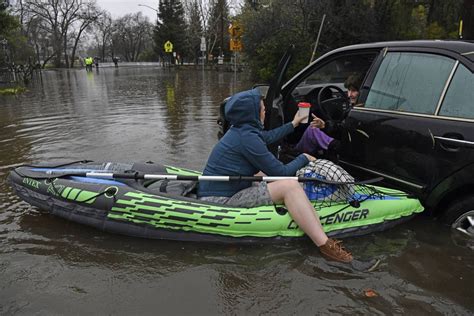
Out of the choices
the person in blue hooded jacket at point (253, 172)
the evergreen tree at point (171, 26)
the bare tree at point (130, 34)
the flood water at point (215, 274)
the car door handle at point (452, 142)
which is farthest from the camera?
the bare tree at point (130, 34)

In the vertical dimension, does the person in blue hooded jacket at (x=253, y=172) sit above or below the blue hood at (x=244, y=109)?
below

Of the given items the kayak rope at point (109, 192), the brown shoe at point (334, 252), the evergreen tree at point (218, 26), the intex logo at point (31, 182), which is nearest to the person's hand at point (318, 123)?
the brown shoe at point (334, 252)

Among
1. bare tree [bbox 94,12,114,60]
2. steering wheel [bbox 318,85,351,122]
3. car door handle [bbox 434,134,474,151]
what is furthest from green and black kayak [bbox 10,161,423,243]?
bare tree [bbox 94,12,114,60]

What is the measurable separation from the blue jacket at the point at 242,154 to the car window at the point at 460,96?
125 centimetres

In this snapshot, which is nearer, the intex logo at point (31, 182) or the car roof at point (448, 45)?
the car roof at point (448, 45)

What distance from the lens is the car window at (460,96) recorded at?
124 inches

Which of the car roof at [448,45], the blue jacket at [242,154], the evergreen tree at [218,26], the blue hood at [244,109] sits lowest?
the blue jacket at [242,154]

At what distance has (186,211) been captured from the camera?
3512 mm

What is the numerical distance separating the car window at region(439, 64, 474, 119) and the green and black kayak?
2.83 ft

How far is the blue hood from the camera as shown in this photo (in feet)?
11.3

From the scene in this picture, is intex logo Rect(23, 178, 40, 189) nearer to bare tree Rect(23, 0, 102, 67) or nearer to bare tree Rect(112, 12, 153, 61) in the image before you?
bare tree Rect(23, 0, 102, 67)

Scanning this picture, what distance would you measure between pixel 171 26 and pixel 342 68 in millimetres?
46524

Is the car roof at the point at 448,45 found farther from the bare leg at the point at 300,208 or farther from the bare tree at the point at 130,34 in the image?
the bare tree at the point at 130,34

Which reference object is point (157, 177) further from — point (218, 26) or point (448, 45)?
point (218, 26)
